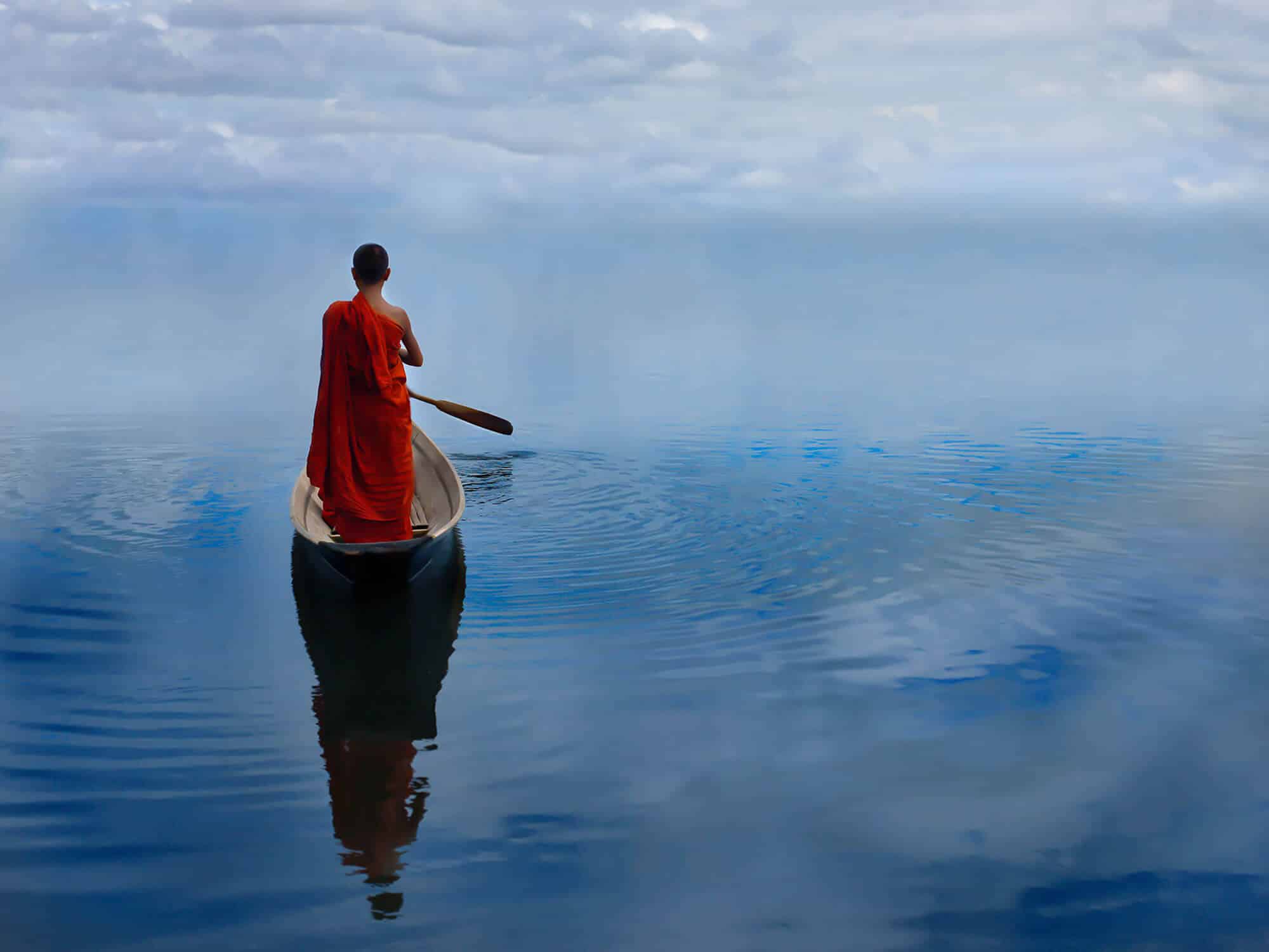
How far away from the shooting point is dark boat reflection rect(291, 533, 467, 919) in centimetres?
402

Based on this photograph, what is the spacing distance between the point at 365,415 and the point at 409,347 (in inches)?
23.2

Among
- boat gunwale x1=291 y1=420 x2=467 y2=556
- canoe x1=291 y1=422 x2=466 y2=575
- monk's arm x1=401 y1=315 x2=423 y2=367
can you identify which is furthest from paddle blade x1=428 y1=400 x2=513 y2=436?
monk's arm x1=401 y1=315 x2=423 y2=367

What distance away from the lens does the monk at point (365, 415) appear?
7156mm

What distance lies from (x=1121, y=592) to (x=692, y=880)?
185 inches

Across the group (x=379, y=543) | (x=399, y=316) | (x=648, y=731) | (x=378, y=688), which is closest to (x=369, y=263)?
(x=399, y=316)

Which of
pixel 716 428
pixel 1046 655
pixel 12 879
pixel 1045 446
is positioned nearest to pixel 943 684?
pixel 1046 655

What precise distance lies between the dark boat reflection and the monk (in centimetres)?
42

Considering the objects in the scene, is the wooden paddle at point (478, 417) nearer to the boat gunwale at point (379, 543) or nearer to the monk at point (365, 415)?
the boat gunwale at point (379, 543)

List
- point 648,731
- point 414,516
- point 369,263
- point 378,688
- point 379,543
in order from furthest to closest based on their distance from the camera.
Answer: point 414,516 < point 369,263 < point 379,543 < point 378,688 < point 648,731

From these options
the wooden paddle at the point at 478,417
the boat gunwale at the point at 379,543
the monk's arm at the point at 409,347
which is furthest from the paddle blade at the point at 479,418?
the monk's arm at the point at 409,347

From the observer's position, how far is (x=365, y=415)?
7367 millimetres

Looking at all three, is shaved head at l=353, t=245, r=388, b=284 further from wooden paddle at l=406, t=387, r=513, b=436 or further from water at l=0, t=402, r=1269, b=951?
wooden paddle at l=406, t=387, r=513, b=436

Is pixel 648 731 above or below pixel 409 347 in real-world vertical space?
below

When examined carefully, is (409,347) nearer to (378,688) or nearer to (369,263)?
(369,263)
